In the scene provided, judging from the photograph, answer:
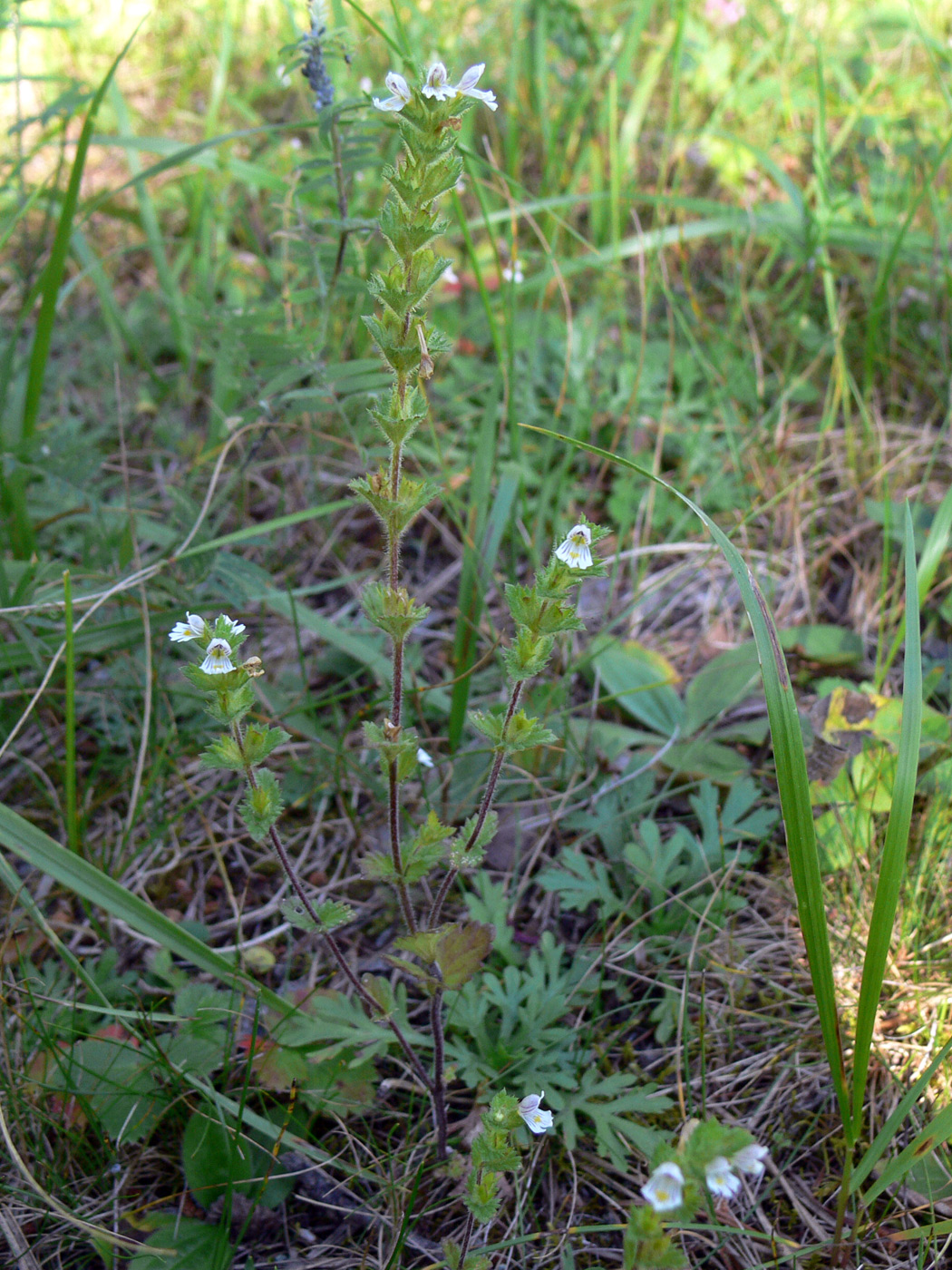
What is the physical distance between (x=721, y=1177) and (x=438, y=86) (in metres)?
1.46

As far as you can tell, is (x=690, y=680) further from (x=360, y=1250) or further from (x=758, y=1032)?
(x=360, y=1250)

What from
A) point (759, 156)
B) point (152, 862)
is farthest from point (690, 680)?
point (759, 156)

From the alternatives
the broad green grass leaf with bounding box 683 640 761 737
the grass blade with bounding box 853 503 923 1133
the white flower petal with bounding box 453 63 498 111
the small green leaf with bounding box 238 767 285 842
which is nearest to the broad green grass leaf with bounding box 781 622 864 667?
the broad green grass leaf with bounding box 683 640 761 737

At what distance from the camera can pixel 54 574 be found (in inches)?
96.0

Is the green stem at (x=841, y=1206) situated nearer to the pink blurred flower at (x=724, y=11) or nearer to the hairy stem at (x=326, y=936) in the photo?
the hairy stem at (x=326, y=936)

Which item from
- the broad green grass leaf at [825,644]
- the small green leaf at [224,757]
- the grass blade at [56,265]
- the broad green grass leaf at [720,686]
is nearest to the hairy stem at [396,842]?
the small green leaf at [224,757]

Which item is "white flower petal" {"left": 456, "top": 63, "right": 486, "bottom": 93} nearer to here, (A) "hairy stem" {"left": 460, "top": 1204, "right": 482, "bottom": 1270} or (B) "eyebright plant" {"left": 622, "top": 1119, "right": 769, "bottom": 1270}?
(B) "eyebright plant" {"left": 622, "top": 1119, "right": 769, "bottom": 1270}

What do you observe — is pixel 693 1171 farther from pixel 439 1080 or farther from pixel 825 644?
pixel 825 644

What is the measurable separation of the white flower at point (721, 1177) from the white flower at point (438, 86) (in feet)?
4.62

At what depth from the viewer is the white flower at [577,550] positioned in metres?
1.35

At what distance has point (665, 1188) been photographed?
1.08 meters

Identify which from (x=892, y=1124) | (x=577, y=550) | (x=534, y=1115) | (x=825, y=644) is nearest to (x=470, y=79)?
(x=577, y=550)

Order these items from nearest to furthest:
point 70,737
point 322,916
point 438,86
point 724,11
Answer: point 438,86 → point 322,916 → point 70,737 → point 724,11

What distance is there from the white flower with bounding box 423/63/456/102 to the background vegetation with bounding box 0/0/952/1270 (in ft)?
2.83
